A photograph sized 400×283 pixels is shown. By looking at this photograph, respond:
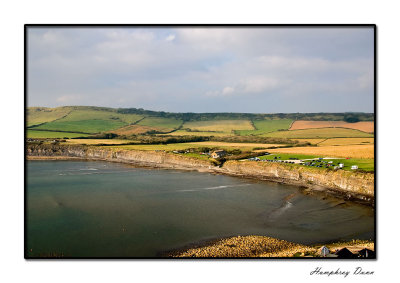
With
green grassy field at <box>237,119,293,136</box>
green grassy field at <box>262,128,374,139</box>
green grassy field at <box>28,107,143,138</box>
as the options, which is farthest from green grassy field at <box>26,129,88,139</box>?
green grassy field at <box>262,128,374,139</box>

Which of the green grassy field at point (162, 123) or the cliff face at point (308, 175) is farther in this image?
the green grassy field at point (162, 123)

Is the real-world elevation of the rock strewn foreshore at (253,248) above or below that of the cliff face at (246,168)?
below

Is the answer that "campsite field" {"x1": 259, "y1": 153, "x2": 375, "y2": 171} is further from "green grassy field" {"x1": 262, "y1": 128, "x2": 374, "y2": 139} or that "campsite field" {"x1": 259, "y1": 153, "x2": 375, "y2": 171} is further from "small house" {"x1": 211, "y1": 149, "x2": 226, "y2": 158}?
"small house" {"x1": 211, "y1": 149, "x2": 226, "y2": 158}

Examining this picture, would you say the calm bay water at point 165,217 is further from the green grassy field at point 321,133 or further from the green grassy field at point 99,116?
the green grassy field at point 99,116

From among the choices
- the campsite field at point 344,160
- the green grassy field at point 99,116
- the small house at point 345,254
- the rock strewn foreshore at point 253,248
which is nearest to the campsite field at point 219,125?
the green grassy field at point 99,116

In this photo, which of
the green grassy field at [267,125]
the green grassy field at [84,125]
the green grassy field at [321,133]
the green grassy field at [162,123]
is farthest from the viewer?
the green grassy field at [162,123]

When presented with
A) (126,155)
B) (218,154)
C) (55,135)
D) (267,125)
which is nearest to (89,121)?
(55,135)

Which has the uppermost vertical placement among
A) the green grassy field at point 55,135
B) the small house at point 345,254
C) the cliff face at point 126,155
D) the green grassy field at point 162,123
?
the green grassy field at point 162,123

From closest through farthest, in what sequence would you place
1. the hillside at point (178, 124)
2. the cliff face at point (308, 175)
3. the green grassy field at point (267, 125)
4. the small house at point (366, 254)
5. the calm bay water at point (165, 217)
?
1. the small house at point (366, 254)
2. the calm bay water at point (165, 217)
3. the cliff face at point (308, 175)
4. the hillside at point (178, 124)
5. the green grassy field at point (267, 125)
